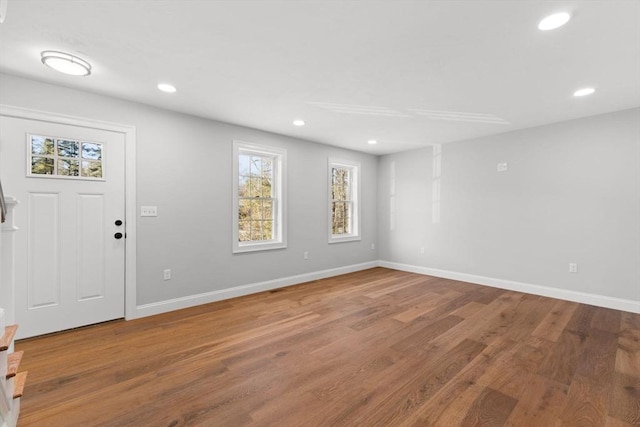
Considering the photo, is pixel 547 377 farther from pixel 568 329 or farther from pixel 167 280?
pixel 167 280

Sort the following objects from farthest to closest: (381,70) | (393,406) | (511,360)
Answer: (381,70) < (511,360) < (393,406)

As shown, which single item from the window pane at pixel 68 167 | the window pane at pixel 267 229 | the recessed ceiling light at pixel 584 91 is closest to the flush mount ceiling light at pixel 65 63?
the window pane at pixel 68 167

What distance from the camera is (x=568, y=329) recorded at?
114 inches

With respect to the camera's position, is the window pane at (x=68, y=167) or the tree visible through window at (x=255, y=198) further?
the tree visible through window at (x=255, y=198)

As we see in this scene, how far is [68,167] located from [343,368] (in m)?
3.28

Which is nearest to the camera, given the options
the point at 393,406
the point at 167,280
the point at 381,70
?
the point at 393,406

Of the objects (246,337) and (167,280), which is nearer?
(246,337)

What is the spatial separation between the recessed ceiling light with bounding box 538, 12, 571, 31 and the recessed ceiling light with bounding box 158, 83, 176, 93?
3.12m

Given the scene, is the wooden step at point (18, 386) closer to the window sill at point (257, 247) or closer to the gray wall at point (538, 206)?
the window sill at point (257, 247)

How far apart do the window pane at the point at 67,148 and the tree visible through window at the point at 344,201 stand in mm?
3762

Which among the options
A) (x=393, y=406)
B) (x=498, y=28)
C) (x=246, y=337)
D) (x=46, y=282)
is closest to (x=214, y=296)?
(x=246, y=337)

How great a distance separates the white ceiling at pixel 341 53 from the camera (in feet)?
5.82

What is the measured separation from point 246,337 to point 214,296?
4.26ft

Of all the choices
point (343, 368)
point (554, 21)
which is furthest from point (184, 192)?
point (554, 21)
